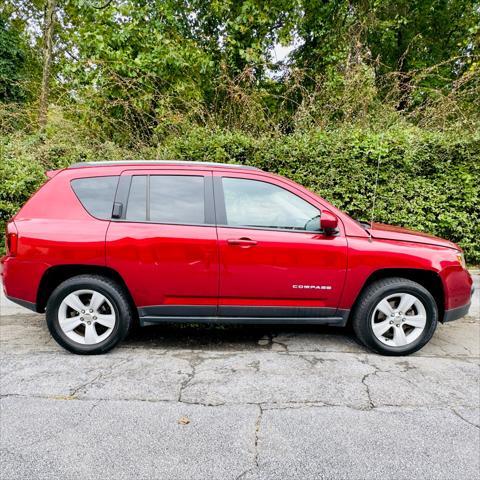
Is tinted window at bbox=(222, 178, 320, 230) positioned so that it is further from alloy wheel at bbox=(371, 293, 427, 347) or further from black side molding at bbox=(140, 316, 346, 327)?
alloy wheel at bbox=(371, 293, 427, 347)

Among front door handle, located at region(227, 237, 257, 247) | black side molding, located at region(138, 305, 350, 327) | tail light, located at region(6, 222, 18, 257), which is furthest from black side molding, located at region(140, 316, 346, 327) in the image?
tail light, located at region(6, 222, 18, 257)

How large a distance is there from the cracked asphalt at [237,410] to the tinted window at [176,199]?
131 centimetres

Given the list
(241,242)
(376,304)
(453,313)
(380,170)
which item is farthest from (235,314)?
(380,170)

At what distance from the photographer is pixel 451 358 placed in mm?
3852

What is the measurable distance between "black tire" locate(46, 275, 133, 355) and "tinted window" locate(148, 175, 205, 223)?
30.0 inches

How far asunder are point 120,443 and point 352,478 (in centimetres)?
141

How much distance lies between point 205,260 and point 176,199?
25.9 inches

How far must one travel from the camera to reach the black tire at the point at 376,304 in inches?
147

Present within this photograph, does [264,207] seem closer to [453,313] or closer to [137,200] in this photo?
[137,200]

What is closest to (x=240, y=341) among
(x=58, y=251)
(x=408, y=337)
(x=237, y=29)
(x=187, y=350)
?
(x=187, y=350)

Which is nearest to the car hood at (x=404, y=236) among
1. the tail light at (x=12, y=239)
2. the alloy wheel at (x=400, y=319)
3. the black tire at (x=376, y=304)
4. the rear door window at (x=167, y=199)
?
the black tire at (x=376, y=304)

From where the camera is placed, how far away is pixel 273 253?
3.65 m

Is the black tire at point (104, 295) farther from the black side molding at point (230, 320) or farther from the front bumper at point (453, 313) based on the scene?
the front bumper at point (453, 313)

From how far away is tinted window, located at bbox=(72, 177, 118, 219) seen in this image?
12.2ft
